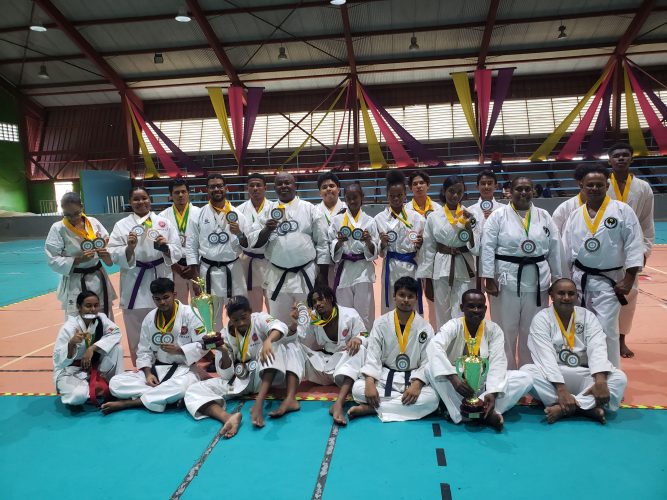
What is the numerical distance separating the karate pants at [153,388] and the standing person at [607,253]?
317 cm

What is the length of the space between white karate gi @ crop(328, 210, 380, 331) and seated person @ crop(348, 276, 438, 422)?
807mm

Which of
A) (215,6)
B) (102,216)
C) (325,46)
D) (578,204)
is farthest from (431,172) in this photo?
(578,204)

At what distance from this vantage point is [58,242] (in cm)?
435

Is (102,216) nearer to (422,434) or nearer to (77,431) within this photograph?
(77,431)

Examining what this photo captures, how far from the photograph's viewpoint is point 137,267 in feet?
14.5

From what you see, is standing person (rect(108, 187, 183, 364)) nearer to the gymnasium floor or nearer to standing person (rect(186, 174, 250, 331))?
standing person (rect(186, 174, 250, 331))

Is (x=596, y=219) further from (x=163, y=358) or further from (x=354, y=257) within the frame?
(x=163, y=358)

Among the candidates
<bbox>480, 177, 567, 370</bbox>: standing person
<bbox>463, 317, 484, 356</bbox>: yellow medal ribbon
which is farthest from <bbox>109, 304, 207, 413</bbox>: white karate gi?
<bbox>480, 177, 567, 370</bbox>: standing person

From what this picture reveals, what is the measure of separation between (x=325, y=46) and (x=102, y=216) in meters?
9.52

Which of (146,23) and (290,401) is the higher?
(146,23)

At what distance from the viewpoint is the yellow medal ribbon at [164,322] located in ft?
12.8

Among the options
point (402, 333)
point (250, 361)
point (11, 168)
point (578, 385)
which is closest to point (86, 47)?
point (11, 168)

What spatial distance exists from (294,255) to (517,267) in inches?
73.3

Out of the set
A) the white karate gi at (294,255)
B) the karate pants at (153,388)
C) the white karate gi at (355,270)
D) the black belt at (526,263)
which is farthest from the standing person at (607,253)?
the karate pants at (153,388)
